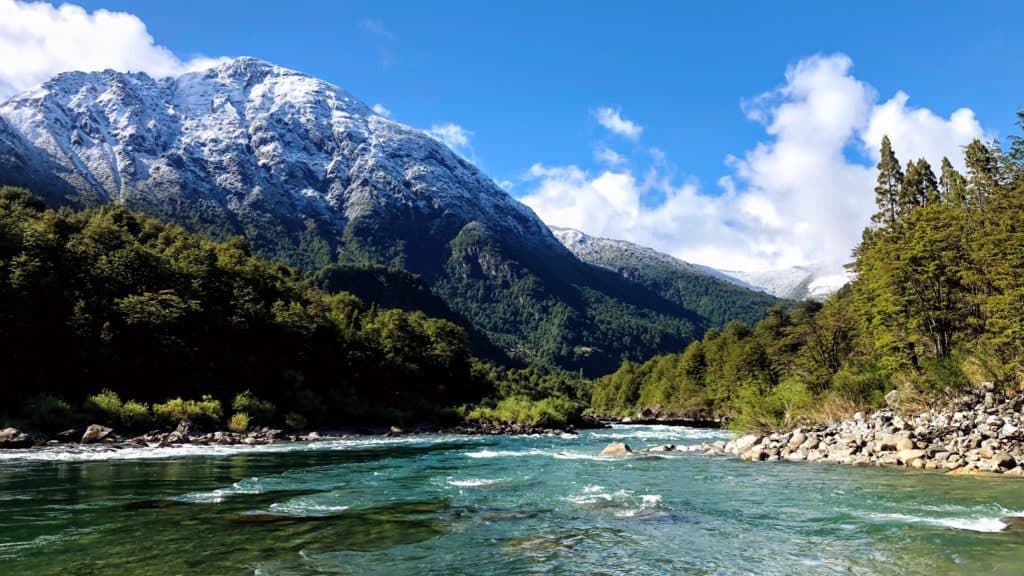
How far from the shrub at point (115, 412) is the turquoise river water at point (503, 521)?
19.1m

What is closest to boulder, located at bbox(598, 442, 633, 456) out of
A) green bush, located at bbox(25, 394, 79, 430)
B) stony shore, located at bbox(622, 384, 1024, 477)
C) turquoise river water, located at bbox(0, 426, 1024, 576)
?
stony shore, located at bbox(622, 384, 1024, 477)

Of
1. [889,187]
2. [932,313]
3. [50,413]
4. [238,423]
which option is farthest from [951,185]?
[50,413]

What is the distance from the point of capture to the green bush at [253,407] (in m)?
59.2

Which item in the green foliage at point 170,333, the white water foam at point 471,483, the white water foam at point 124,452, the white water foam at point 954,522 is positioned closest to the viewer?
the white water foam at point 954,522

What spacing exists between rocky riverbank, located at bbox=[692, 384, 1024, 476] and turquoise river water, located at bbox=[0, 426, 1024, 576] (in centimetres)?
231

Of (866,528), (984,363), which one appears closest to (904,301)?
(984,363)

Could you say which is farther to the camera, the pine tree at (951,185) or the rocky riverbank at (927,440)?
the pine tree at (951,185)

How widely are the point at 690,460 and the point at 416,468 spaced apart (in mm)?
15048

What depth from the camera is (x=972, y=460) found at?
2459 cm

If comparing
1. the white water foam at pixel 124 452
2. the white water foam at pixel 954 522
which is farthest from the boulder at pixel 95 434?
the white water foam at pixel 954 522

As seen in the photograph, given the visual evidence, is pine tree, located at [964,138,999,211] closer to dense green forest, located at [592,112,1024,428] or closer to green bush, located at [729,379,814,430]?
dense green forest, located at [592,112,1024,428]

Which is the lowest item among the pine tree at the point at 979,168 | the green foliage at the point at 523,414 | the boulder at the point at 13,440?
the green foliage at the point at 523,414

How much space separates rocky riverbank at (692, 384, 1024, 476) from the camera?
81.1 ft

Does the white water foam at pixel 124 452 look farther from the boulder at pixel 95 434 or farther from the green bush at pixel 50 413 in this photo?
the green bush at pixel 50 413
